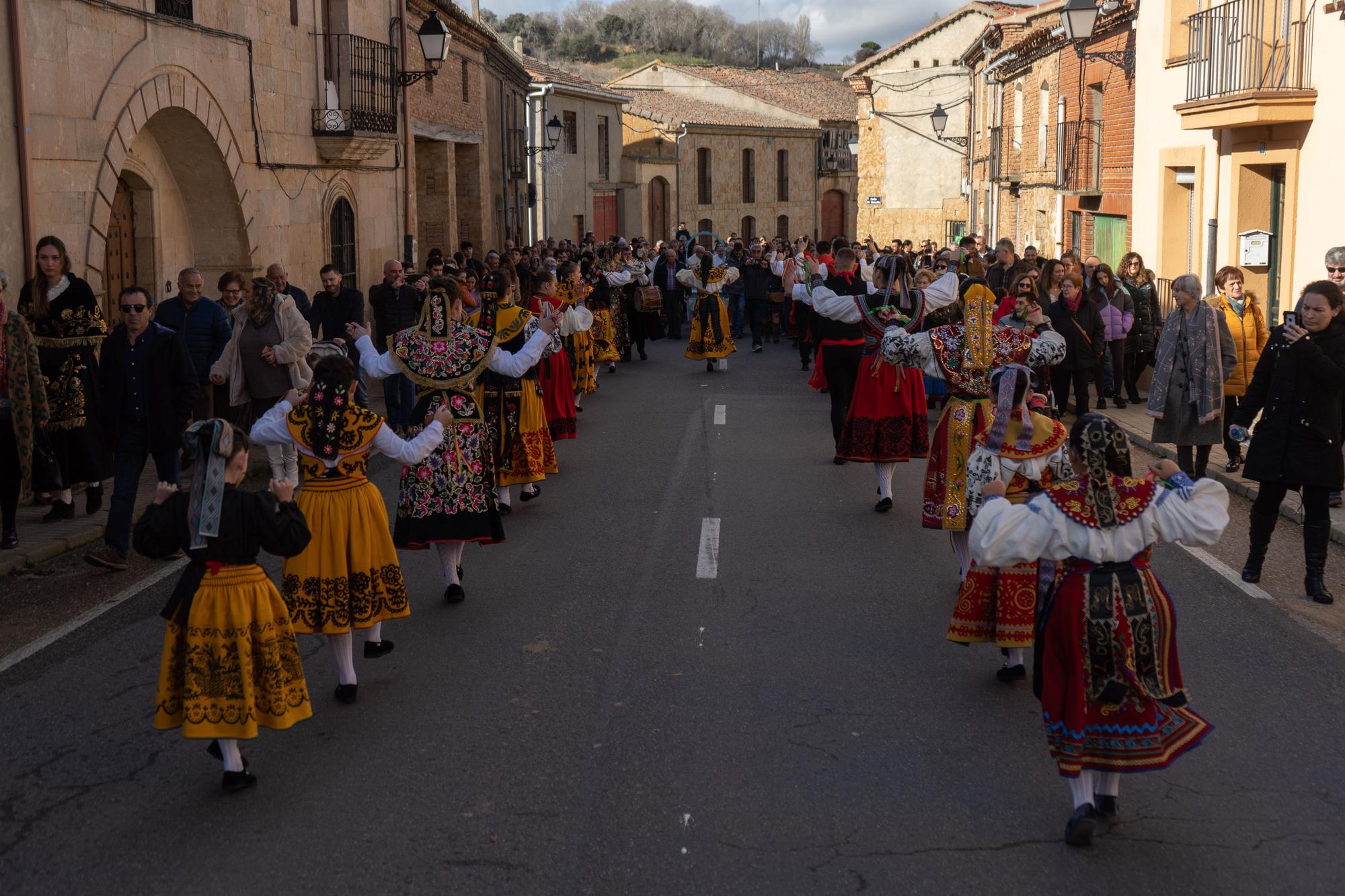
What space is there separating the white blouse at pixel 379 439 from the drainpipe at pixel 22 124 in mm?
6469

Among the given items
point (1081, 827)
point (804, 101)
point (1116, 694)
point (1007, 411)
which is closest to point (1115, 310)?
point (1007, 411)

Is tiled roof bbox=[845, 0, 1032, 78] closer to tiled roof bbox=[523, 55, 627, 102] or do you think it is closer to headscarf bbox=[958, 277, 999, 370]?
tiled roof bbox=[523, 55, 627, 102]

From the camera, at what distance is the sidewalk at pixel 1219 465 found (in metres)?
10.0

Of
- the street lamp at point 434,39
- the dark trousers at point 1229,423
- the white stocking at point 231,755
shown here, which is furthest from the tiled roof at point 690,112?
the white stocking at point 231,755

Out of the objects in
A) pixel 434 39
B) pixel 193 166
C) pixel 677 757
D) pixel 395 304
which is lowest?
pixel 677 757

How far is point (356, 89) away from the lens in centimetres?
2100

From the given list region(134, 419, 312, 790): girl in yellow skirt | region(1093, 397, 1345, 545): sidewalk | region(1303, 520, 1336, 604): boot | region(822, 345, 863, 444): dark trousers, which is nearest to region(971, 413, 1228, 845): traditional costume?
region(134, 419, 312, 790): girl in yellow skirt

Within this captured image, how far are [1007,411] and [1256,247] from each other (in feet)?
41.2

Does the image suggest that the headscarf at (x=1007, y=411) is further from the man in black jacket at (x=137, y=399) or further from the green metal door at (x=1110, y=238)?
the green metal door at (x=1110, y=238)

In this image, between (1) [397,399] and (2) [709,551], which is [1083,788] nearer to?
(2) [709,551]

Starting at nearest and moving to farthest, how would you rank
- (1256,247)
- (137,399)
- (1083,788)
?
(1083,788), (137,399), (1256,247)

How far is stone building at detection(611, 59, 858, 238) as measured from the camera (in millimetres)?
64688

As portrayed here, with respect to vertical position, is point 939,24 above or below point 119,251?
above

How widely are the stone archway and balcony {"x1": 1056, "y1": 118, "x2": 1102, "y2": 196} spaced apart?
14871mm
